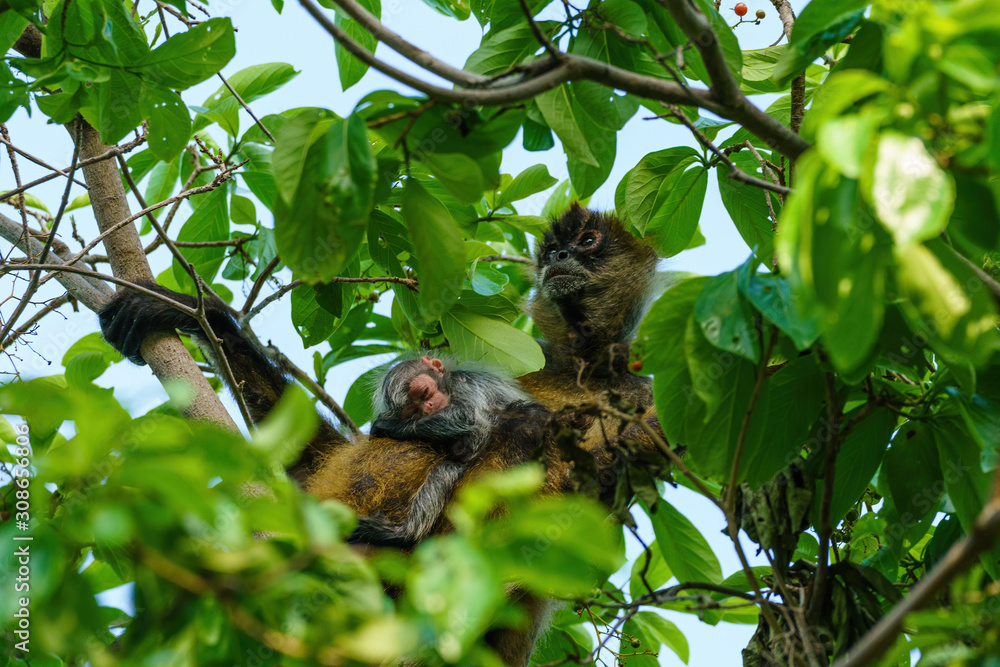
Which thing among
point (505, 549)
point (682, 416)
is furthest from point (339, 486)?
point (505, 549)

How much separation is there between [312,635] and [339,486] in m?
2.33

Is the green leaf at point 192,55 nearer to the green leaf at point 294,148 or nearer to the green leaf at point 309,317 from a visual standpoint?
the green leaf at point 294,148

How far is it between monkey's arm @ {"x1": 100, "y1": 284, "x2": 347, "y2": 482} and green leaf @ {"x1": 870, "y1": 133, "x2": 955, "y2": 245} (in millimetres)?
2799

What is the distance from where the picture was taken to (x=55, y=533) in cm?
129

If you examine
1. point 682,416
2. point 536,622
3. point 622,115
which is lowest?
point 536,622

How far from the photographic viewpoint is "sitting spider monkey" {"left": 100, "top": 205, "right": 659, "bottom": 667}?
342 centimetres

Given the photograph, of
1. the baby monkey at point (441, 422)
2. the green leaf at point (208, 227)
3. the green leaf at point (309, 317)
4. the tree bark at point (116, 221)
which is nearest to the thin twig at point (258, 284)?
the green leaf at point (309, 317)

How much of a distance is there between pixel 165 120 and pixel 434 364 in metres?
1.72

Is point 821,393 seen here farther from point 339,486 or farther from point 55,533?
point 339,486

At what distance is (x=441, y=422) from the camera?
3674mm

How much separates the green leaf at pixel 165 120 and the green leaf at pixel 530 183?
5.45 ft

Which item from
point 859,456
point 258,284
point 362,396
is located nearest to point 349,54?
point 258,284

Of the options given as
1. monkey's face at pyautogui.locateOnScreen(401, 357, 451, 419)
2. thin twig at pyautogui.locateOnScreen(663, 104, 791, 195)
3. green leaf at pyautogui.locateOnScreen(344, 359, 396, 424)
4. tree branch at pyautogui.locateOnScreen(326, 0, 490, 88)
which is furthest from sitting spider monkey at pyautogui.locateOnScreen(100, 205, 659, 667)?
tree branch at pyautogui.locateOnScreen(326, 0, 490, 88)

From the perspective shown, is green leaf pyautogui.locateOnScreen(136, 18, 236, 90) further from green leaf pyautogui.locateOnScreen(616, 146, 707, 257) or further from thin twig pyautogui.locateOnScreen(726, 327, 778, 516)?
thin twig pyautogui.locateOnScreen(726, 327, 778, 516)
